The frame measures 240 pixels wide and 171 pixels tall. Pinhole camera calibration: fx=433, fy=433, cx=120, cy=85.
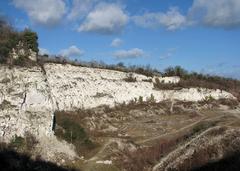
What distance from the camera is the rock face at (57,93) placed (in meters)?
45.2

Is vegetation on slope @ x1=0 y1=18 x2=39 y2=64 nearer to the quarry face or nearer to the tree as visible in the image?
the tree

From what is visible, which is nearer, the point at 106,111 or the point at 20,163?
the point at 20,163

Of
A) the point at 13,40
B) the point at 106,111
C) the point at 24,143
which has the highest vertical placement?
the point at 13,40

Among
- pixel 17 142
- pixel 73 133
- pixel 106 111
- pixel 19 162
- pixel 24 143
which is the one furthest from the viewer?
pixel 106 111

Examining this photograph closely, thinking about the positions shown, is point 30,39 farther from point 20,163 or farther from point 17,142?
point 20,163

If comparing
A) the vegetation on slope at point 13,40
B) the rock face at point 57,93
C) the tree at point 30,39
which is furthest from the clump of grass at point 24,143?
the tree at point 30,39

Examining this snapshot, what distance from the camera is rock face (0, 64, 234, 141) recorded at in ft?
148

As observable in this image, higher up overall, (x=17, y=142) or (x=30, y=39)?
(x=30, y=39)

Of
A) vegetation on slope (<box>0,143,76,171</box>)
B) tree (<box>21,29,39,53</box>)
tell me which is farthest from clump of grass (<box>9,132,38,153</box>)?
tree (<box>21,29,39,53</box>)

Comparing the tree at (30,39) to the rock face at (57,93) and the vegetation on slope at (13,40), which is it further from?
the rock face at (57,93)

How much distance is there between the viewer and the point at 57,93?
57000 millimetres

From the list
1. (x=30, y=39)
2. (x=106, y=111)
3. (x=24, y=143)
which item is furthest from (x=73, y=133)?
(x=30, y=39)

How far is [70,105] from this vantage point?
57500 millimetres

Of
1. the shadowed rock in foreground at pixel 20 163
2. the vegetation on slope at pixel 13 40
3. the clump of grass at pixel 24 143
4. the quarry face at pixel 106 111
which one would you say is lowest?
the shadowed rock in foreground at pixel 20 163
